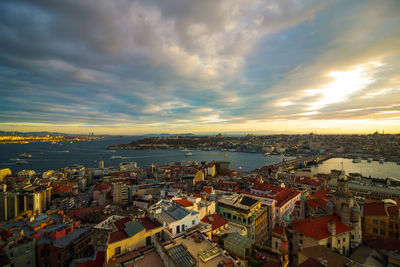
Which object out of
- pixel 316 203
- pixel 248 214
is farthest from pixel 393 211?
pixel 248 214

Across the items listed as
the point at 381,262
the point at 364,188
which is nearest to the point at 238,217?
the point at 381,262

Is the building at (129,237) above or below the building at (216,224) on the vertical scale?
above

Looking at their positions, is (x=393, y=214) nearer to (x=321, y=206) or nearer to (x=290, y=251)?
(x=321, y=206)

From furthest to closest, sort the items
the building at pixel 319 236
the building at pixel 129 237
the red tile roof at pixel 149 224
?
1. the building at pixel 319 236
2. the red tile roof at pixel 149 224
3. the building at pixel 129 237

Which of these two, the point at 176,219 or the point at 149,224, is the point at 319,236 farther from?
the point at 149,224

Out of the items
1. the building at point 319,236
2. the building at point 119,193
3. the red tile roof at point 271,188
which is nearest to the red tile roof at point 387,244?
the building at point 319,236

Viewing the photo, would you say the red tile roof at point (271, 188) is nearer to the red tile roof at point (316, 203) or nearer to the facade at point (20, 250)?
the red tile roof at point (316, 203)

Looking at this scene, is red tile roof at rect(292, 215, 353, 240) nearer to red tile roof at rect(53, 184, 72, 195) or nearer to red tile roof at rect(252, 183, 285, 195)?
red tile roof at rect(252, 183, 285, 195)

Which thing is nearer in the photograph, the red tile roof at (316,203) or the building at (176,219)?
the building at (176,219)
